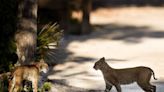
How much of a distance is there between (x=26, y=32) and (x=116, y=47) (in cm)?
729

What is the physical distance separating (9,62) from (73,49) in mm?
6353

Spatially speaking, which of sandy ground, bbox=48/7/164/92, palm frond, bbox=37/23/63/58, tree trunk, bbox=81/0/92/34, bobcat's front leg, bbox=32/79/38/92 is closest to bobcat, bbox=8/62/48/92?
bobcat's front leg, bbox=32/79/38/92

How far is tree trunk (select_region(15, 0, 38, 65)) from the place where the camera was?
481 inches

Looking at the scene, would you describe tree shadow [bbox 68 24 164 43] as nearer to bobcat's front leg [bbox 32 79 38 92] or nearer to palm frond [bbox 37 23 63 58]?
palm frond [bbox 37 23 63 58]

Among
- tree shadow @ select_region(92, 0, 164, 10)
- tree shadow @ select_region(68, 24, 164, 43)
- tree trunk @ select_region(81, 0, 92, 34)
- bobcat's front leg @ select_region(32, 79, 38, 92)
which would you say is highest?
tree shadow @ select_region(92, 0, 164, 10)

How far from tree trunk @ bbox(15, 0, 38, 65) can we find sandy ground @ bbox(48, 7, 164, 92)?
36.2 inches

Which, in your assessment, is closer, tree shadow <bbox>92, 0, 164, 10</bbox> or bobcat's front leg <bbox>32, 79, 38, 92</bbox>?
bobcat's front leg <bbox>32, 79, 38, 92</bbox>

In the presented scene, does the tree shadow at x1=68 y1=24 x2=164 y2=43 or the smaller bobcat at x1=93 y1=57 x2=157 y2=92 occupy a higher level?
the tree shadow at x1=68 y1=24 x2=164 y2=43

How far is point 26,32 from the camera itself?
12.3 meters

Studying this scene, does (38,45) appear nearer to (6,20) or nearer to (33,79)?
(6,20)

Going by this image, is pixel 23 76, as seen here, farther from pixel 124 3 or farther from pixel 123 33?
pixel 124 3

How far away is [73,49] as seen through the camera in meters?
19.0

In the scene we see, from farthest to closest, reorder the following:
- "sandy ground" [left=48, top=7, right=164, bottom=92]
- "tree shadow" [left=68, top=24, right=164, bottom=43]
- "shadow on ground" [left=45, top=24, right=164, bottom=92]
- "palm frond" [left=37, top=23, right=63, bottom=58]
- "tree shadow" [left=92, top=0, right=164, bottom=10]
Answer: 1. "tree shadow" [left=92, top=0, right=164, bottom=10]
2. "tree shadow" [left=68, top=24, right=164, bottom=43]
3. "shadow on ground" [left=45, top=24, right=164, bottom=92]
4. "sandy ground" [left=48, top=7, right=164, bottom=92]
5. "palm frond" [left=37, top=23, right=63, bottom=58]

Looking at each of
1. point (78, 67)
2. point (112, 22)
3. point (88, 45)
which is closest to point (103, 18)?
point (112, 22)
